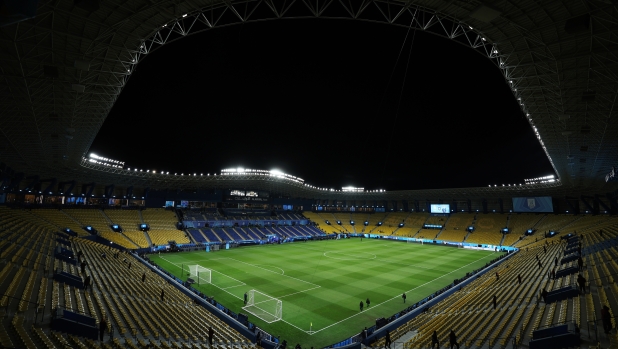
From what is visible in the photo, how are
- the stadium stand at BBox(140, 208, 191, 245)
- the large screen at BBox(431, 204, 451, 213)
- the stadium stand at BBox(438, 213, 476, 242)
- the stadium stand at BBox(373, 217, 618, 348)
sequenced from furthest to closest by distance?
the large screen at BBox(431, 204, 451, 213) < the stadium stand at BBox(438, 213, 476, 242) < the stadium stand at BBox(140, 208, 191, 245) < the stadium stand at BBox(373, 217, 618, 348)

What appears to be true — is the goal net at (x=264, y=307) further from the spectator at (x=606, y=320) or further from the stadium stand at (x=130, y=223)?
the stadium stand at (x=130, y=223)

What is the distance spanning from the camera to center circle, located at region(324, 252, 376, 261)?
4400 centimetres

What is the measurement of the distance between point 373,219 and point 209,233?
4655 centimetres

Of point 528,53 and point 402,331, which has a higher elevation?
point 528,53

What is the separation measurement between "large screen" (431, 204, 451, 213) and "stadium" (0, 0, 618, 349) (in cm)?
1387

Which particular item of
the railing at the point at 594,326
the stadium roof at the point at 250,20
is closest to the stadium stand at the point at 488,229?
the stadium roof at the point at 250,20

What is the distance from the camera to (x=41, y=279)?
50.2ft

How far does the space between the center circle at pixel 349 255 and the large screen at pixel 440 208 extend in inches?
1331

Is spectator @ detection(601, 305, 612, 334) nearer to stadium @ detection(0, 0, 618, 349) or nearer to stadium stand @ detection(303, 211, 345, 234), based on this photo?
stadium @ detection(0, 0, 618, 349)

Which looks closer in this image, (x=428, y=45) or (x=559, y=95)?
(x=559, y=95)

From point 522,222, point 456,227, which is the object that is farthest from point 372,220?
point 522,222

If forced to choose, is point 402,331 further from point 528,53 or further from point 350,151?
point 350,151

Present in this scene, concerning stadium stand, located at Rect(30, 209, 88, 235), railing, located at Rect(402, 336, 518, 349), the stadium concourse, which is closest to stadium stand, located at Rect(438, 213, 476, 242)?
the stadium concourse

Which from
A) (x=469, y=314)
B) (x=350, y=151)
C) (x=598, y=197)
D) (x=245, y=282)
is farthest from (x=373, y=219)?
(x=469, y=314)
